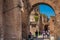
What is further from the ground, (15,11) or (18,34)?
(15,11)

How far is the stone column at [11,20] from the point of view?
11.3 feet

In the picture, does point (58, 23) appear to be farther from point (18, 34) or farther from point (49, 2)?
point (18, 34)

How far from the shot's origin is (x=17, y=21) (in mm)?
3691

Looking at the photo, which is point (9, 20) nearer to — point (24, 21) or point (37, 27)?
point (24, 21)

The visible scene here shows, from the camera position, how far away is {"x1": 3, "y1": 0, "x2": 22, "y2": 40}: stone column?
3455mm

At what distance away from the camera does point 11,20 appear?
3527mm

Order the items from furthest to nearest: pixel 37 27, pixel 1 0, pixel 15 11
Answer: pixel 37 27
pixel 15 11
pixel 1 0

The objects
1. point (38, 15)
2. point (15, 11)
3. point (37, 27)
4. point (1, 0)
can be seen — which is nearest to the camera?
point (1, 0)

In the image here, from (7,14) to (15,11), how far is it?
20 centimetres

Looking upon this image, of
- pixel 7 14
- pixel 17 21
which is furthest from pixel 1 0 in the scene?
pixel 17 21

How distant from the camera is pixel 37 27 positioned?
138ft

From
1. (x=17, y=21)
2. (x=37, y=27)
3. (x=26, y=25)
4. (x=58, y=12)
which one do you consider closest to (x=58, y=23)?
→ (x=58, y=12)

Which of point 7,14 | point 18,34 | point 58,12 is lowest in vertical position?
point 18,34

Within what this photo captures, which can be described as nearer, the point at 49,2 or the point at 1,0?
the point at 1,0
